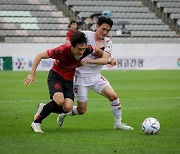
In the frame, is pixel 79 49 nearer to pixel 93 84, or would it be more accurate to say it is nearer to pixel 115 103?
pixel 93 84

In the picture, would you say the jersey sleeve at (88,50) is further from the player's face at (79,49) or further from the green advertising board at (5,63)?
the green advertising board at (5,63)

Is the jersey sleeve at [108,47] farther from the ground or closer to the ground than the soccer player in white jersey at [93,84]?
farther from the ground

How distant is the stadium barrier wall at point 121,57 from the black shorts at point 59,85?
23.8 meters

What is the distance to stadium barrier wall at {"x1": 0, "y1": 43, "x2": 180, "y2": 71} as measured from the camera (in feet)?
113

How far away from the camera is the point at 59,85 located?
10469 mm

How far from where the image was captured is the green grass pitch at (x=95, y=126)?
27.5 feet

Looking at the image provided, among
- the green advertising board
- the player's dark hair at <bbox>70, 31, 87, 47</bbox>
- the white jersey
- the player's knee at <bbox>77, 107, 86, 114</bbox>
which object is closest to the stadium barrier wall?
the green advertising board

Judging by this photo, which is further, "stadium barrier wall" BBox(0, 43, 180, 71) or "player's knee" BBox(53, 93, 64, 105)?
"stadium barrier wall" BBox(0, 43, 180, 71)

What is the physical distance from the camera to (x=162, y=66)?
→ 123 feet

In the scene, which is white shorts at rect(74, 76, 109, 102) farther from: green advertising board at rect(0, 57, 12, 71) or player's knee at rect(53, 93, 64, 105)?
green advertising board at rect(0, 57, 12, 71)

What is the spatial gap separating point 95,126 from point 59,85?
5.24 feet

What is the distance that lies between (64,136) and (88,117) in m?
3.70

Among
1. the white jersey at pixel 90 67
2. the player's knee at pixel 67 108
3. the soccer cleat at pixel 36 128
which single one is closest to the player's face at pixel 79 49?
the player's knee at pixel 67 108

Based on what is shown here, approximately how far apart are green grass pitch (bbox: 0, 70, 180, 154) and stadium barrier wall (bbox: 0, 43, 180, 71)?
507 inches
